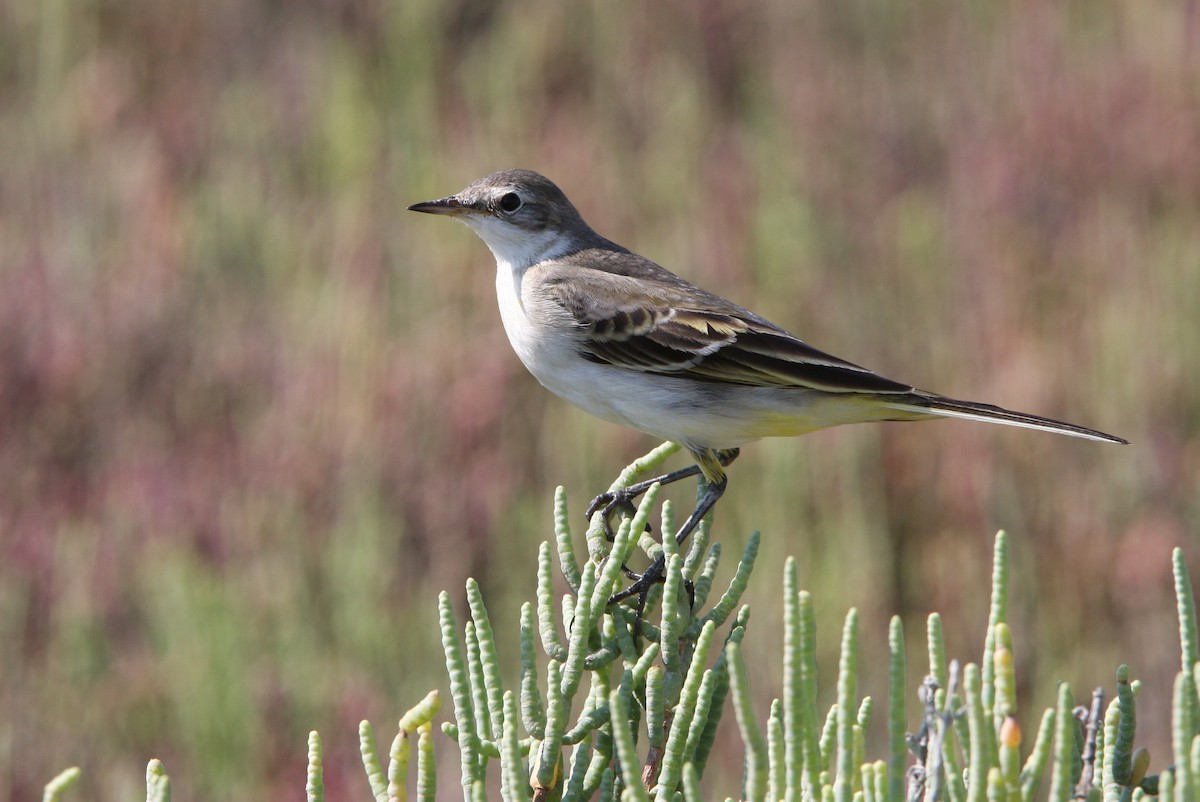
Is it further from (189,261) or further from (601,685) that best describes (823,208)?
(601,685)

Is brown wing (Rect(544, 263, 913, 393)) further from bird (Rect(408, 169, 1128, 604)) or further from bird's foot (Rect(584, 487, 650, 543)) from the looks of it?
bird's foot (Rect(584, 487, 650, 543))

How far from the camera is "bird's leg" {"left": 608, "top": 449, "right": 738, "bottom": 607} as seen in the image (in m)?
3.22

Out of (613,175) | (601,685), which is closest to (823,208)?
(613,175)

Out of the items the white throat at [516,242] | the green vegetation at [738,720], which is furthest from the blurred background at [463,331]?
the green vegetation at [738,720]

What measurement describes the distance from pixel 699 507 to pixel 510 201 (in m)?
1.79

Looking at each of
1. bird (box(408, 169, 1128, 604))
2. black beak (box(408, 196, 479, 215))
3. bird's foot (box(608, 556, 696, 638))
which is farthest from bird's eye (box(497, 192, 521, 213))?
bird's foot (box(608, 556, 696, 638))

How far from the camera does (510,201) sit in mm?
5121

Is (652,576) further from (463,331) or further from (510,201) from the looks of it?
(463,331)

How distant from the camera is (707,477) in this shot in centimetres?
413

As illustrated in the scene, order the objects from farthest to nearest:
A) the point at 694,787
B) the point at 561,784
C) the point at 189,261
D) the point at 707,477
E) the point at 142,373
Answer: the point at 189,261 → the point at 142,373 → the point at 707,477 → the point at 561,784 → the point at 694,787

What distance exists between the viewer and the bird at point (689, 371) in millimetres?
4188

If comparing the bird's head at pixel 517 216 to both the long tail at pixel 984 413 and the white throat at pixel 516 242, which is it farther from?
the long tail at pixel 984 413

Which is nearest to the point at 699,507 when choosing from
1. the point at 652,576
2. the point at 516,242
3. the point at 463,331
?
the point at 652,576

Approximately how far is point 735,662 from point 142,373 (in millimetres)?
6429
